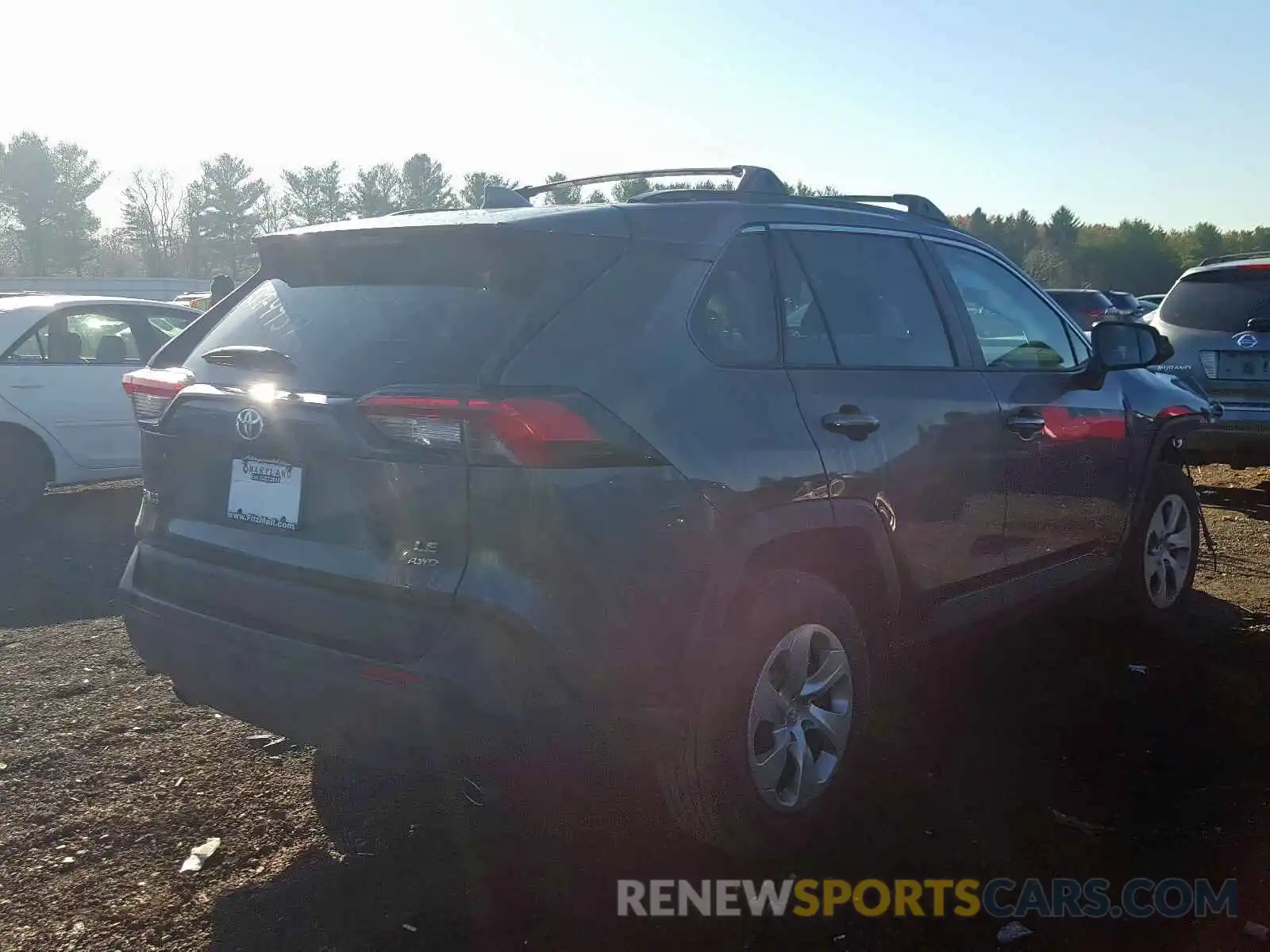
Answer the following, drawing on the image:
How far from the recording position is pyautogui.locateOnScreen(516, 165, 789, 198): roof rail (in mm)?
3664

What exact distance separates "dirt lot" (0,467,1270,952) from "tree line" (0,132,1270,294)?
6259 centimetres

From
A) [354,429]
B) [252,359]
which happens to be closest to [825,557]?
[354,429]

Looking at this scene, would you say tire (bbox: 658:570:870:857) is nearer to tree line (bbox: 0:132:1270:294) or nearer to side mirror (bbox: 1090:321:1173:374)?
side mirror (bbox: 1090:321:1173:374)

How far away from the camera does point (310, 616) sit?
109 inches

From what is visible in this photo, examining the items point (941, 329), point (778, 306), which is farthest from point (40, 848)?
point (941, 329)

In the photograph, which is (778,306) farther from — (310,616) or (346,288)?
(310,616)

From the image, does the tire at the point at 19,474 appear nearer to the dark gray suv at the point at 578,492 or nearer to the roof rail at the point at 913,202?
the dark gray suv at the point at 578,492

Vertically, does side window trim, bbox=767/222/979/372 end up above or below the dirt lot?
above

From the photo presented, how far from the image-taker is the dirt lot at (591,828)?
2.88 metres

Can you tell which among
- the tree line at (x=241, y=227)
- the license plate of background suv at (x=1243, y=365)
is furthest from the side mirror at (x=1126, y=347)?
the tree line at (x=241, y=227)

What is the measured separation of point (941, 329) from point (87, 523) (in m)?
6.80

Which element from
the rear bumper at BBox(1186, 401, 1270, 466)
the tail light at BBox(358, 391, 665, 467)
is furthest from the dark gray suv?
the rear bumper at BBox(1186, 401, 1270, 466)

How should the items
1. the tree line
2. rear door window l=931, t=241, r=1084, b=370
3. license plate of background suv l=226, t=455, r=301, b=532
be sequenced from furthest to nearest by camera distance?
the tree line < rear door window l=931, t=241, r=1084, b=370 < license plate of background suv l=226, t=455, r=301, b=532

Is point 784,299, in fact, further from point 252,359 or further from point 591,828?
point 591,828
